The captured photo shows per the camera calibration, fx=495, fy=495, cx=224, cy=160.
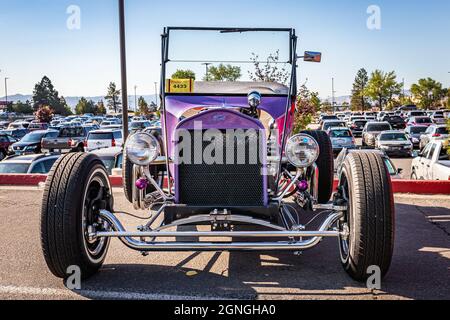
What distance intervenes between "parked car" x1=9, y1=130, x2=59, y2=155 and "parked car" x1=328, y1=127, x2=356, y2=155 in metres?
14.6

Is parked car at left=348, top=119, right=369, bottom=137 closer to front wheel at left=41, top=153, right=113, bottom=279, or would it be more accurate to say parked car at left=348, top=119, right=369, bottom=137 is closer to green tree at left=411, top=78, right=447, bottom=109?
front wheel at left=41, top=153, right=113, bottom=279

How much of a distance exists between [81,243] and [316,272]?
2261 mm

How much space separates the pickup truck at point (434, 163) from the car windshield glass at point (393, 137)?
12.2 m

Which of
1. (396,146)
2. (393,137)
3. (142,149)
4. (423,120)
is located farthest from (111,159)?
(423,120)

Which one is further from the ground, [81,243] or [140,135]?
[140,135]

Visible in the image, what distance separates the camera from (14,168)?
12359 millimetres

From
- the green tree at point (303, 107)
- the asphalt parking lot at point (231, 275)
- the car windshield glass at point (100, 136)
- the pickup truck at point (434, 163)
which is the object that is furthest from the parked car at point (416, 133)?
the asphalt parking lot at point (231, 275)

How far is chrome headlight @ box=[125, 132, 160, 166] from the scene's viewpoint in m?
4.93

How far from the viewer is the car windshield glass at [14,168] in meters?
12.2

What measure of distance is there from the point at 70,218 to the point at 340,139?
2215 cm

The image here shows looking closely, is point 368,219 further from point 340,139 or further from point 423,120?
point 423,120

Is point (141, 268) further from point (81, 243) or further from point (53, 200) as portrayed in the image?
point (53, 200)
